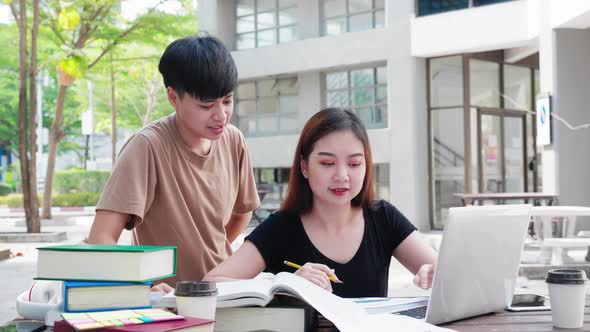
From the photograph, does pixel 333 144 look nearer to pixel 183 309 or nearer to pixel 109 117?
pixel 183 309

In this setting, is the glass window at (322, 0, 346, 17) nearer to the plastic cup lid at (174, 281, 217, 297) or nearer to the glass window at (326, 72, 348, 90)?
the glass window at (326, 72, 348, 90)

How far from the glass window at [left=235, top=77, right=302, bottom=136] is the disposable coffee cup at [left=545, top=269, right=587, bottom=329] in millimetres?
16659

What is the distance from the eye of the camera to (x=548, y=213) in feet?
26.0

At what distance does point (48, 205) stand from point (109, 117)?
409 inches

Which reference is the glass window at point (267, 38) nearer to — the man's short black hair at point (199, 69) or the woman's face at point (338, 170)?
the man's short black hair at point (199, 69)

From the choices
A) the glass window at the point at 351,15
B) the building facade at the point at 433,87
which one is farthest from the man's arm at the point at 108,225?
the glass window at the point at 351,15

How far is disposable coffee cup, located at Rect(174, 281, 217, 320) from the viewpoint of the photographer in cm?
152

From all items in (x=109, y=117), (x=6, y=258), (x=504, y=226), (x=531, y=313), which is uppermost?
(x=109, y=117)

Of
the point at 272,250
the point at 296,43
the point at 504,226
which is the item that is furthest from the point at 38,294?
the point at 296,43

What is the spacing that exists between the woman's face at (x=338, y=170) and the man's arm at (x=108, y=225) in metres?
0.58

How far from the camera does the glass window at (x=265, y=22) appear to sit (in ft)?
61.3

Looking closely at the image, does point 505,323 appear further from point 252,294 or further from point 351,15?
point 351,15

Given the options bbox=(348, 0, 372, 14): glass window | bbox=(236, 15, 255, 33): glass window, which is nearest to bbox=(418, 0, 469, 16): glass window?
bbox=(348, 0, 372, 14): glass window

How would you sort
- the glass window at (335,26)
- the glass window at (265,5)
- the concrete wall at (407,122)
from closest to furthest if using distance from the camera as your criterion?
the concrete wall at (407,122) < the glass window at (335,26) < the glass window at (265,5)
